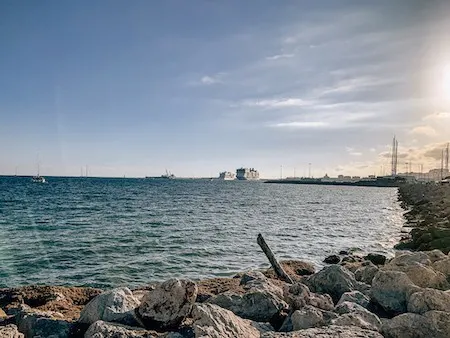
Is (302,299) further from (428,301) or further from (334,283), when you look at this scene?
(334,283)

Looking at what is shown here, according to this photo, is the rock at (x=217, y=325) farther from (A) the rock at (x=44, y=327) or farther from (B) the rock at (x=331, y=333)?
(A) the rock at (x=44, y=327)

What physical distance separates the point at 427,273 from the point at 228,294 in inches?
172

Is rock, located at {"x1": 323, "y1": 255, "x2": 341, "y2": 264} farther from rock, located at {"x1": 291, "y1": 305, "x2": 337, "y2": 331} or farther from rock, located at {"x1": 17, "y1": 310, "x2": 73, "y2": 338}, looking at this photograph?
rock, located at {"x1": 17, "y1": 310, "x2": 73, "y2": 338}

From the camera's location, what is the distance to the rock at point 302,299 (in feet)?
24.7

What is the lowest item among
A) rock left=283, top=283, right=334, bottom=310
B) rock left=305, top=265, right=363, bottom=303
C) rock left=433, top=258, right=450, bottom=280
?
rock left=305, top=265, right=363, bottom=303

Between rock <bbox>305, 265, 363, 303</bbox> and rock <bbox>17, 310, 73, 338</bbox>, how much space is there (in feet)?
18.6

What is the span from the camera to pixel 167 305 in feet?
21.8

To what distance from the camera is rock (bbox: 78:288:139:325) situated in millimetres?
6473

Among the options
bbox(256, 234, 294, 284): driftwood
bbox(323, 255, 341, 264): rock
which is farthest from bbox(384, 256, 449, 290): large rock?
bbox(323, 255, 341, 264): rock

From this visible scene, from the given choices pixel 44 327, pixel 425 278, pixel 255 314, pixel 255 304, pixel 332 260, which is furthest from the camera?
pixel 332 260

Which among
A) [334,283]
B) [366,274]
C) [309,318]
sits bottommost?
[366,274]

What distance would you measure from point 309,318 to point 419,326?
156 centimetres

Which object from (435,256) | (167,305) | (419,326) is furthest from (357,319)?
(435,256)

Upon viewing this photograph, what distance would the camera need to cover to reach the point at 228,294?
795cm
